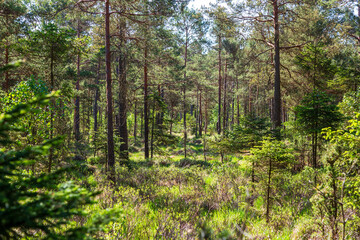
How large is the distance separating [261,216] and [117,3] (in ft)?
29.3

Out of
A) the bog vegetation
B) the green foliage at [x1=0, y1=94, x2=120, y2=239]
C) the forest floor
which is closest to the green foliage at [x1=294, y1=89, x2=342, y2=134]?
the bog vegetation

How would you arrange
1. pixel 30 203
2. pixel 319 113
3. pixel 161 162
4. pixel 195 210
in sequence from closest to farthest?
pixel 30 203, pixel 195 210, pixel 319 113, pixel 161 162

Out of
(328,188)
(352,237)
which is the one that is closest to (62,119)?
(328,188)

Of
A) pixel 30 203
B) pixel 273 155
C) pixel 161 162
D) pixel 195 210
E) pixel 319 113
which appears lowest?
pixel 161 162

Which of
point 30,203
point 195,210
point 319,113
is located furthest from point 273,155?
point 30,203

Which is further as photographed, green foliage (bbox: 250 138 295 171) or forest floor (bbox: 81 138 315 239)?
green foliage (bbox: 250 138 295 171)

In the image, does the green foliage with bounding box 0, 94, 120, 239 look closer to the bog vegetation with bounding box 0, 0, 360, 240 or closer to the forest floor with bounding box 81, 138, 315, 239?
the bog vegetation with bounding box 0, 0, 360, 240

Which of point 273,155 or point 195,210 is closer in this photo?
point 273,155

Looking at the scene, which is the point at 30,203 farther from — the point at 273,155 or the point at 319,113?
the point at 319,113

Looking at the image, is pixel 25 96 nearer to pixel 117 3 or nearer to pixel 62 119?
pixel 62 119

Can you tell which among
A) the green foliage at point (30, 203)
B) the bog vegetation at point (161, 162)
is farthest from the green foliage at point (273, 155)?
the green foliage at point (30, 203)

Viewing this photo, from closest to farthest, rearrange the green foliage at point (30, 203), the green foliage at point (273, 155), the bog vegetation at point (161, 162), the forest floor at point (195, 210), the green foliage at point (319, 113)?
the green foliage at point (30, 203), the bog vegetation at point (161, 162), the forest floor at point (195, 210), the green foliage at point (273, 155), the green foliage at point (319, 113)

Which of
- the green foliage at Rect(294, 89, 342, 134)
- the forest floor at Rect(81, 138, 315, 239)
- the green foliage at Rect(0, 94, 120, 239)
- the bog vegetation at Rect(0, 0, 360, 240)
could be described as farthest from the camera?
the green foliage at Rect(294, 89, 342, 134)

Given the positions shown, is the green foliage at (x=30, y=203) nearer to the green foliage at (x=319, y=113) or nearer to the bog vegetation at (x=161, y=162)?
the bog vegetation at (x=161, y=162)
